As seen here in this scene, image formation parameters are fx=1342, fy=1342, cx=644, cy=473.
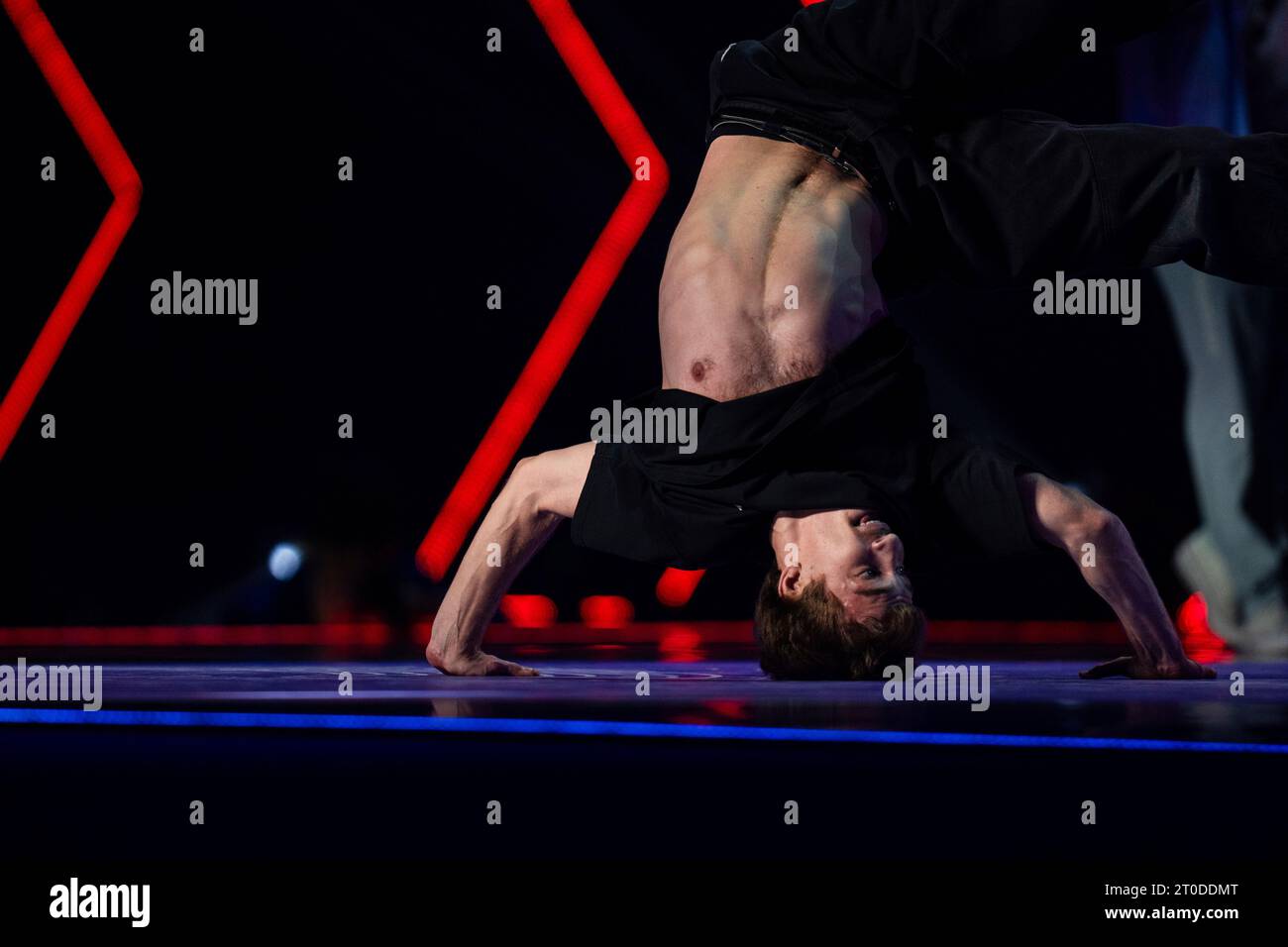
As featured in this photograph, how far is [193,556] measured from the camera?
5750mm

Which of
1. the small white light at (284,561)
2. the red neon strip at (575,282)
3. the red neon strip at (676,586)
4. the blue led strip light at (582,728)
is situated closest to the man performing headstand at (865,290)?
the blue led strip light at (582,728)

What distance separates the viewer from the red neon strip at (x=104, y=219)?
5520 mm

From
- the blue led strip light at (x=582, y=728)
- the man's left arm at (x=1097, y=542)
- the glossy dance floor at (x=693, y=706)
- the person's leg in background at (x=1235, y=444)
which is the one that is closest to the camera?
the blue led strip light at (x=582, y=728)

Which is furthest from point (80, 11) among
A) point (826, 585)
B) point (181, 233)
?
point (826, 585)

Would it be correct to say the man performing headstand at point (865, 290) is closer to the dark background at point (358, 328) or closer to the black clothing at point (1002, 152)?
the black clothing at point (1002, 152)

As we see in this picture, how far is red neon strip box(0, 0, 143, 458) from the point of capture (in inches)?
217

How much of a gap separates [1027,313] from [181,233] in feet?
11.8

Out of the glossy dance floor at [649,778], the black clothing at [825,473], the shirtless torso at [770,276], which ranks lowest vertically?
the glossy dance floor at [649,778]

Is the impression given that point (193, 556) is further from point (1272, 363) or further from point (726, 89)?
point (1272, 363)

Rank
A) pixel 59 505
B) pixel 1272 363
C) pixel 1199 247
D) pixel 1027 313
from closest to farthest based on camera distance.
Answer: pixel 1199 247 → pixel 1272 363 → pixel 1027 313 → pixel 59 505

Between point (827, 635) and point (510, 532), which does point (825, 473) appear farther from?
point (510, 532)

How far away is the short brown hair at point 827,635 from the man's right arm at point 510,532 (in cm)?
52

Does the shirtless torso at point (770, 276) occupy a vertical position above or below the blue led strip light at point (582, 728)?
above

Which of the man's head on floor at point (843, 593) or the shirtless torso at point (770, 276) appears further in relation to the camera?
the shirtless torso at point (770, 276)
